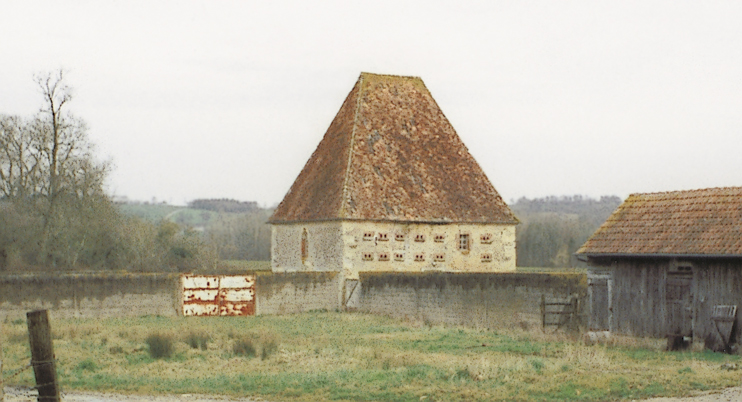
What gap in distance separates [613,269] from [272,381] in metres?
11.0

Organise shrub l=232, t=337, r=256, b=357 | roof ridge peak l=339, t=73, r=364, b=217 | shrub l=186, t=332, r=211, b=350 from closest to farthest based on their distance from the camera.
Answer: shrub l=232, t=337, r=256, b=357, shrub l=186, t=332, r=211, b=350, roof ridge peak l=339, t=73, r=364, b=217

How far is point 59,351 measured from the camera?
2138cm

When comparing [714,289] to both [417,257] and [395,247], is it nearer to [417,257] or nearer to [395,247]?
[395,247]

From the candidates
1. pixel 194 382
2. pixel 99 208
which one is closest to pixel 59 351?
pixel 194 382

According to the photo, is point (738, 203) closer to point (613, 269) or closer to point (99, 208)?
point (613, 269)

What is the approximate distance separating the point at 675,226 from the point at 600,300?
8.72ft

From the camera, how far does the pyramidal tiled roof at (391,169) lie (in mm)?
39750

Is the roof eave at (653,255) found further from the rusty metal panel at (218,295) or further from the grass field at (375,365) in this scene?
the rusty metal panel at (218,295)

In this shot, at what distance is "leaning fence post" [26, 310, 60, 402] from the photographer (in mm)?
13406

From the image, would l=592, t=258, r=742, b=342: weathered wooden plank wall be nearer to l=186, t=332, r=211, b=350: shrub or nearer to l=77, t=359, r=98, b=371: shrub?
l=186, t=332, r=211, b=350: shrub

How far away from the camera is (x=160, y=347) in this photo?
21.0 m

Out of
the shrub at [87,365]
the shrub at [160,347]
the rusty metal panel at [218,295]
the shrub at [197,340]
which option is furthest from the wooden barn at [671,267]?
the rusty metal panel at [218,295]

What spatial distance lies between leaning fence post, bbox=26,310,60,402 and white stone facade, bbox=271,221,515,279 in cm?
2526

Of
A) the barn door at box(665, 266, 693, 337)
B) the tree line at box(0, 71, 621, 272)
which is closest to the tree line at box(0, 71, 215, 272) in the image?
the tree line at box(0, 71, 621, 272)
